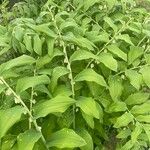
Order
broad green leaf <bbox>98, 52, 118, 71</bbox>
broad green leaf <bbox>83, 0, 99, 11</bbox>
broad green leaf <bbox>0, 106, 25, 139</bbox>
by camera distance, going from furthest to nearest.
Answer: broad green leaf <bbox>83, 0, 99, 11</bbox> < broad green leaf <bbox>98, 52, 118, 71</bbox> < broad green leaf <bbox>0, 106, 25, 139</bbox>

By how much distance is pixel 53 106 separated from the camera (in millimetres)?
2254

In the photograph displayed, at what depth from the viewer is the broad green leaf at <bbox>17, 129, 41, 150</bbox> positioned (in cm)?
216

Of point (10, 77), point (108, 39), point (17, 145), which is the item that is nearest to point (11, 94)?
point (10, 77)

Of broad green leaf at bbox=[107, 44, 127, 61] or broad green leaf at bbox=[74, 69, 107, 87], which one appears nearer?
broad green leaf at bbox=[74, 69, 107, 87]

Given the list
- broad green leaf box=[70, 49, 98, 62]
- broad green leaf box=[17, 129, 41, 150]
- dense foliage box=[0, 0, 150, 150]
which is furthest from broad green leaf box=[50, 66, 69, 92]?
broad green leaf box=[17, 129, 41, 150]

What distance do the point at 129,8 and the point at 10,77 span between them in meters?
1.27

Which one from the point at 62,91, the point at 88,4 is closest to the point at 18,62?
the point at 62,91

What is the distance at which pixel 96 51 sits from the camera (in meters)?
2.83

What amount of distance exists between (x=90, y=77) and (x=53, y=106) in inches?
12.7

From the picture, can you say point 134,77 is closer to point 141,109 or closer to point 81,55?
point 141,109

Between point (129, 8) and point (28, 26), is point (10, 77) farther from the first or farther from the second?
point (129, 8)

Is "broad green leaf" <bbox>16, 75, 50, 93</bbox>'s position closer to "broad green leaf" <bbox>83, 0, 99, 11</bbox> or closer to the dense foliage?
the dense foliage

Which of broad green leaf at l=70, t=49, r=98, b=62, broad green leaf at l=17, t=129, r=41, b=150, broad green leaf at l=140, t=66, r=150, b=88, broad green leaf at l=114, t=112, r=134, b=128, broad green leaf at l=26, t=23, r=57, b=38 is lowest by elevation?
broad green leaf at l=114, t=112, r=134, b=128

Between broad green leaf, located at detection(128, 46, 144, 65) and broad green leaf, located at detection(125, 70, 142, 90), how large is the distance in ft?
0.31
